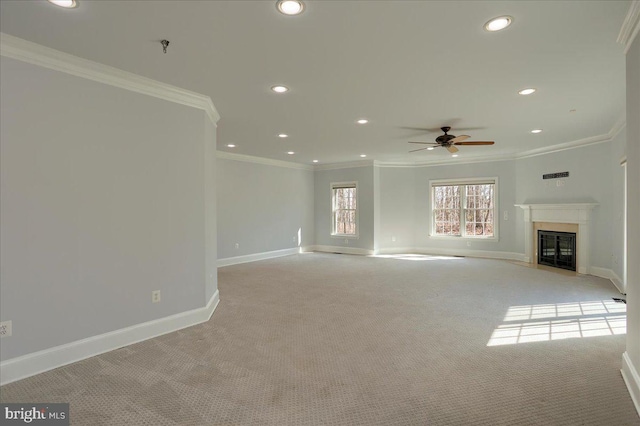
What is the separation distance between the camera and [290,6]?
7.06 feet

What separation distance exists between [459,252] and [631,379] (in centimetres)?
685

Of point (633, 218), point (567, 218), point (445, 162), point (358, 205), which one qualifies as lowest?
point (567, 218)

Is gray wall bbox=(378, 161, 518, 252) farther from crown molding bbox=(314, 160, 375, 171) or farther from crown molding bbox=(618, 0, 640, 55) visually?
crown molding bbox=(618, 0, 640, 55)

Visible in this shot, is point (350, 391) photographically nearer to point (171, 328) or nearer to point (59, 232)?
point (171, 328)

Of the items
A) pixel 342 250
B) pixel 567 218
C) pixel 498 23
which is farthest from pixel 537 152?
pixel 498 23

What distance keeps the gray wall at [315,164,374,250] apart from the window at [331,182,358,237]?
133mm

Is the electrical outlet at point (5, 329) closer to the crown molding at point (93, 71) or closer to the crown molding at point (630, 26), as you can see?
the crown molding at point (93, 71)

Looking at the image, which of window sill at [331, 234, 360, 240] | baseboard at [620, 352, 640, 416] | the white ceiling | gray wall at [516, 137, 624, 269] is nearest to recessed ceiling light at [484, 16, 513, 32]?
the white ceiling

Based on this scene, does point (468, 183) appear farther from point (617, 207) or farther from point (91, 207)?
point (91, 207)

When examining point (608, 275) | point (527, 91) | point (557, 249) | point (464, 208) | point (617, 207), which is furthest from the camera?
point (464, 208)

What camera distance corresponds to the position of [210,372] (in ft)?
8.77

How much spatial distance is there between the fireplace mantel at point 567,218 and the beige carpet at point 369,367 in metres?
1.79

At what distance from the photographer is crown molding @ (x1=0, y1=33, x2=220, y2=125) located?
256 centimetres

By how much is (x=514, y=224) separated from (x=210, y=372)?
7947 mm
